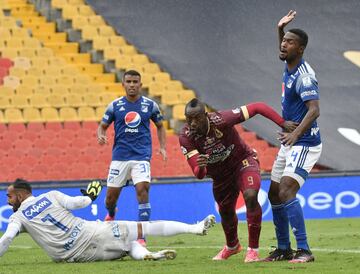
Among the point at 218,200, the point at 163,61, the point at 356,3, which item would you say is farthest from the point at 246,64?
the point at 218,200

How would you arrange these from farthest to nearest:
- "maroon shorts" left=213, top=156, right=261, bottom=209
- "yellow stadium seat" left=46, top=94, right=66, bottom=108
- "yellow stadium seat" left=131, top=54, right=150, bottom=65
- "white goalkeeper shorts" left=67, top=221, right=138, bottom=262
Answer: "yellow stadium seat" left=131, top=54, right=150, bottom=65
"yellow stadium seat" left=46, top=94, right=66, bottom=108
"white goalkeeper shorts" left=67, top=221, right=138, bottom=262
"maroon shorts" left=213, top=156, right=261, bottom=209

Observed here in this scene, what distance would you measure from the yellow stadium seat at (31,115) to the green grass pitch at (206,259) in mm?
A: 8286

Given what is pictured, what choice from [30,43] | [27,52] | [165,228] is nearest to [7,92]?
[27,52]

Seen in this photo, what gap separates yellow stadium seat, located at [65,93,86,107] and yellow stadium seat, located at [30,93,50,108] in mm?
562

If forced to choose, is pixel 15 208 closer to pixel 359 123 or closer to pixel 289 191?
pixel 289 191

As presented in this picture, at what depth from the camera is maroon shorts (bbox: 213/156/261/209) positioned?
425 inches

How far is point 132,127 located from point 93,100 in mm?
11539

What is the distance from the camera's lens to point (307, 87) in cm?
1022

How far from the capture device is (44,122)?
24.2m

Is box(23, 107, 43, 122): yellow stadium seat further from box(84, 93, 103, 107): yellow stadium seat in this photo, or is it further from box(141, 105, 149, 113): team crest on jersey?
box(141, 105, 149, 113): team crest on jersey

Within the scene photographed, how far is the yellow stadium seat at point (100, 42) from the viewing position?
1083 inches

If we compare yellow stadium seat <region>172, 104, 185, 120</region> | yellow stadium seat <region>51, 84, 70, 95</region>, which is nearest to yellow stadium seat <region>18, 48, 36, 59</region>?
yellow stadium seat <region>51, 84, 70, 95</region>

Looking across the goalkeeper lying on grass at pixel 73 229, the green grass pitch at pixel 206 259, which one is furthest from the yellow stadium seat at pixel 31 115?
the goalkeeper lying on grass at pixel 73 229

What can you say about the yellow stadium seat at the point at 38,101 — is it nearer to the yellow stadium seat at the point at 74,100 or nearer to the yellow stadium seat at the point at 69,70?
the yellow stadium seat at the point at 74,100
